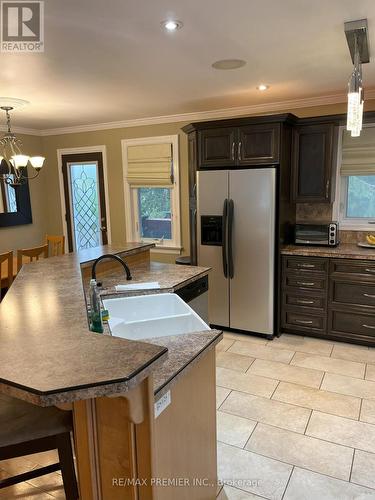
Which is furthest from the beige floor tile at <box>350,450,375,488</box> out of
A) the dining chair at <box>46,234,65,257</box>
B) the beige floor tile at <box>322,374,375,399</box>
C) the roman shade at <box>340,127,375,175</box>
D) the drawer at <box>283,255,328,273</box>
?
the dining chair at <box>46,234,65,257</box>

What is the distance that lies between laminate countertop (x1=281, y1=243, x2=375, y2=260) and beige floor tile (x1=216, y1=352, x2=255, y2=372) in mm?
1130

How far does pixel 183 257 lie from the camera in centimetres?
480

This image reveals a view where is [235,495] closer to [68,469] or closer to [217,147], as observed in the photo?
[68,469]

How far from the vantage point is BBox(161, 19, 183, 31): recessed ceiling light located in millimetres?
2026

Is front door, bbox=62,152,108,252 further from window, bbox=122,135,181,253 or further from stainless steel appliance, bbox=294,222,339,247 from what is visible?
stainless steel appliance, bbox=294,222,339,247

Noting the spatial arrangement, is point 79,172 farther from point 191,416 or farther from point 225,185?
point 191,416

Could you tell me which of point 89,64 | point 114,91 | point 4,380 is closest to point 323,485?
point 4,380

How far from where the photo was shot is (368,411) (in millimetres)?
2617

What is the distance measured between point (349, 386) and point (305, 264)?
1.25m

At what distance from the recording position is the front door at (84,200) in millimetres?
5609

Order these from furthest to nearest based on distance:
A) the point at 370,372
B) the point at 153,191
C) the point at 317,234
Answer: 1. the point at 153,191
2. the point at 317,234
3. the point at 370,372

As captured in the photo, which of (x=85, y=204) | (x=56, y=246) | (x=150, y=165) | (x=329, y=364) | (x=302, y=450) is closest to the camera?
(x=302, y=450)

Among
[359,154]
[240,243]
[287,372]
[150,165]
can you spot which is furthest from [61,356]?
[150,165]

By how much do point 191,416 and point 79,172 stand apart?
5.00 metres
